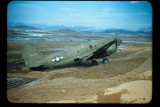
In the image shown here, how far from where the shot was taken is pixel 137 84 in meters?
7.12

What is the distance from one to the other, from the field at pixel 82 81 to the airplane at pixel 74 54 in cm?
18

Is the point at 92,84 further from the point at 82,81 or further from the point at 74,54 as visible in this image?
the point at 74,54

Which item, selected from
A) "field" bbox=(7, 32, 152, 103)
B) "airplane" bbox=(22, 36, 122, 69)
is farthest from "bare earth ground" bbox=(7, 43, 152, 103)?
"airplane" bbox=(22, 36, 122, 69)

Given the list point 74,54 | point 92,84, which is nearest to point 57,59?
point 74,54

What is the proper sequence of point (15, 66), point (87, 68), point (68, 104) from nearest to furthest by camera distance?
point (68, 104), point (15, 66), point (87, 68)

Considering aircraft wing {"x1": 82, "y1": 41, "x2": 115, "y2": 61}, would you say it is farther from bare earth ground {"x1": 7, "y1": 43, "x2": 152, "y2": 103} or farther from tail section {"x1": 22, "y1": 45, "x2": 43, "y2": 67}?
tail section {"x1": 22, "y1": 45, "x2": 43, "y2": 67}

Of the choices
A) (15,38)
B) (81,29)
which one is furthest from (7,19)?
(81,29)

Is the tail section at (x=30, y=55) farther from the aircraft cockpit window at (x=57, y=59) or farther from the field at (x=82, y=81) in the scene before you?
the aircraft cockpit window at (x=57, y=59)

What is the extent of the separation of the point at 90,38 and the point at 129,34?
4.26ft

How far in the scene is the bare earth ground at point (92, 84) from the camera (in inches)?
273

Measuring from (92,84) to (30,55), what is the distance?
223cm

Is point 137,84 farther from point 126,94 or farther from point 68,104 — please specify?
point 68,104

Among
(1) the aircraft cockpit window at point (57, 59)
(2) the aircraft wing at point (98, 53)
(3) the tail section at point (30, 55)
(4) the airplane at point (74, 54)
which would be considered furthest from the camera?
(2) the aircraft wing at point (98, 53)

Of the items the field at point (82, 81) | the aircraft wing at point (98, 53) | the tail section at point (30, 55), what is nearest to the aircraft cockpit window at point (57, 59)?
the field at point (82, 81)
